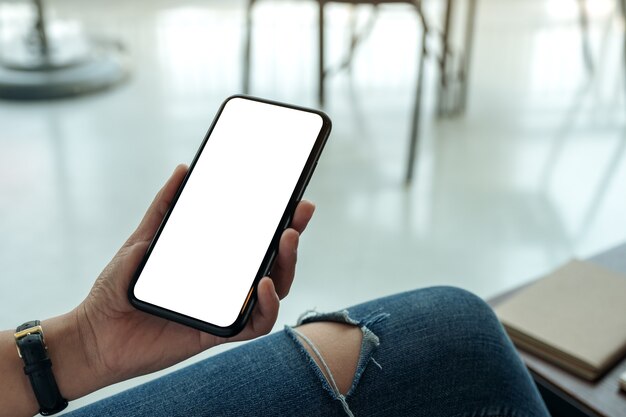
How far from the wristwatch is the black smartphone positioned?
0.08 m

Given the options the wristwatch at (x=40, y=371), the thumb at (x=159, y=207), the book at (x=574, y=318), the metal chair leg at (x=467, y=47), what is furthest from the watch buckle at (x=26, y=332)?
the metal chair leg at (x=467, y=47)

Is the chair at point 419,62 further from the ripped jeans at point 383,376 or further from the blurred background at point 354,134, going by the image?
the ripped jeans at point 383,376

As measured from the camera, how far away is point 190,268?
62 cm

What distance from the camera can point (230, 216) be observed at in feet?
2.08

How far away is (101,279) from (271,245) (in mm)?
156

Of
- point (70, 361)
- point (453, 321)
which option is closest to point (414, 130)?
point (453, 321)

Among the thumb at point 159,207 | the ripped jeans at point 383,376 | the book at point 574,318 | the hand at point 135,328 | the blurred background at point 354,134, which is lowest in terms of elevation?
the blurred background at point 354,134

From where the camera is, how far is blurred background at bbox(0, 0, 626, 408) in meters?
1.50

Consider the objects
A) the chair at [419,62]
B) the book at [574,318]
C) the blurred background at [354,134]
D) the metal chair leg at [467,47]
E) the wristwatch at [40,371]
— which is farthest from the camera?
the metal chair leg at [467,47]

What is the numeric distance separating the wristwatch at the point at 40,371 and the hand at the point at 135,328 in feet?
0.11

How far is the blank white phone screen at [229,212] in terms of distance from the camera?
23.6 inches

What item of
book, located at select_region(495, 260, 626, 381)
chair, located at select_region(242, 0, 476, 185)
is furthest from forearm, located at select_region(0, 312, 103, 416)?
chair, located at select_region(242, 0, 476, 185)

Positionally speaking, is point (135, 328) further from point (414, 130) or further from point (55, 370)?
point (414, 130)

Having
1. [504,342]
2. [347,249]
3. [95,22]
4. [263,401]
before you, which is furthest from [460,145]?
[95,22]
